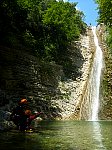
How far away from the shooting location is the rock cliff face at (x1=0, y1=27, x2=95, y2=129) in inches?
1331

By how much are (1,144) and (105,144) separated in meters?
3.61

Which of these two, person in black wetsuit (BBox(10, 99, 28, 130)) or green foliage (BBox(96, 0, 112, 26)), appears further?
green foliage (BBox(96, 0, 112, 26))

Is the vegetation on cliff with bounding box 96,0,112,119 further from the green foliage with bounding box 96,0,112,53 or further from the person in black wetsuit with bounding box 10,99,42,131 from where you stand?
the person in black wetsuit with bounding box 10,99,42,131

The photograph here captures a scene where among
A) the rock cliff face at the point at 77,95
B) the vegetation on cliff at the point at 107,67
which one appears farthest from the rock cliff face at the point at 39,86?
the vegetation on cliff at the point at 107,67

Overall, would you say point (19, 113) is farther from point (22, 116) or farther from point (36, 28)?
point (36, 28)

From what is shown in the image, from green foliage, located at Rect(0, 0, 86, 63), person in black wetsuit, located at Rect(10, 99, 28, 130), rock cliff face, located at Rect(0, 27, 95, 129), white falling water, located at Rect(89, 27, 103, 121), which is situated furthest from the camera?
white falling water, located at Rect(89, 27, 103, 121)

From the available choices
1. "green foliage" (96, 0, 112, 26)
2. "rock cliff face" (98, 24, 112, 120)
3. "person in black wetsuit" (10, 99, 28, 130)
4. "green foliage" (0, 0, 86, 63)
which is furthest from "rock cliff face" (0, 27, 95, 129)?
"person in black wetsuit" (10, 99, 28, 130)

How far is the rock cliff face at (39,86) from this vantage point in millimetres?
33812

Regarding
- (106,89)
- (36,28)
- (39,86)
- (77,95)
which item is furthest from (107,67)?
(39,86)

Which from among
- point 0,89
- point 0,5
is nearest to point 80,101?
point 0,89

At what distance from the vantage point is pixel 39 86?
36812mm

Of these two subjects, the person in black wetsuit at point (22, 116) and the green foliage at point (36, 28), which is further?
the green foliage at point (36, 28)

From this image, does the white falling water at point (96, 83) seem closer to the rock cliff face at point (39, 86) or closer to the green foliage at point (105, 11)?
the rock cliff face at point (39, 86)

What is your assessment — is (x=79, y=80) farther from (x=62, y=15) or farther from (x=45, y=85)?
(x=62, y=15)
